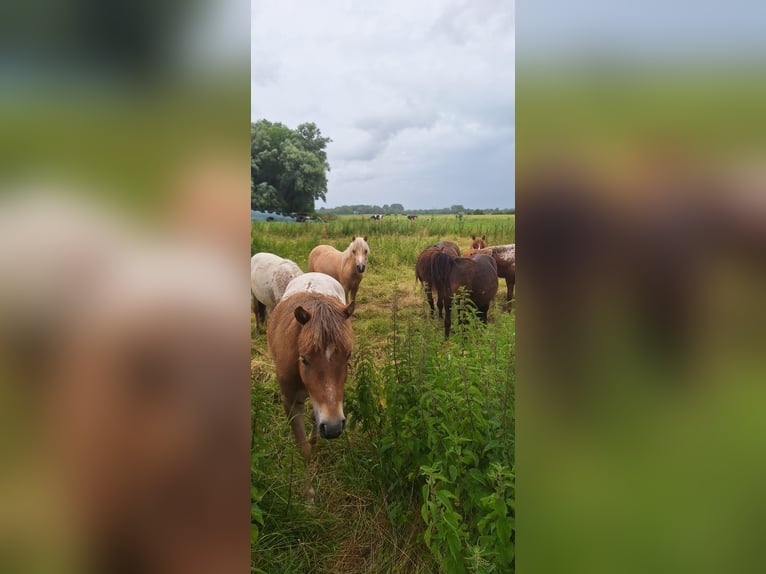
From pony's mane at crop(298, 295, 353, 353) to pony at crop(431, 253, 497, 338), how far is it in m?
0.57

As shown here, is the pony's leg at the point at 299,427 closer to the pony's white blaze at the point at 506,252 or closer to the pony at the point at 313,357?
the pony at the point at 313,357

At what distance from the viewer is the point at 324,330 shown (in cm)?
237

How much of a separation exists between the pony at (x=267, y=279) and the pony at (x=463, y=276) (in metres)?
0.83

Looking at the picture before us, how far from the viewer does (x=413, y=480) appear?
2.40 metres

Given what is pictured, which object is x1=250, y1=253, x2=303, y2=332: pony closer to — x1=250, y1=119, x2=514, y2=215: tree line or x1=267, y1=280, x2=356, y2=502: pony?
x1=267, y1=280, x2=356, y2=502: pony

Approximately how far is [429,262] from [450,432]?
935 millimetres

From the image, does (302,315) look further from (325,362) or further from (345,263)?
(345,263)

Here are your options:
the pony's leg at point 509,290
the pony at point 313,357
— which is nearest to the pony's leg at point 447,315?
the pony's leg at point 509,290
